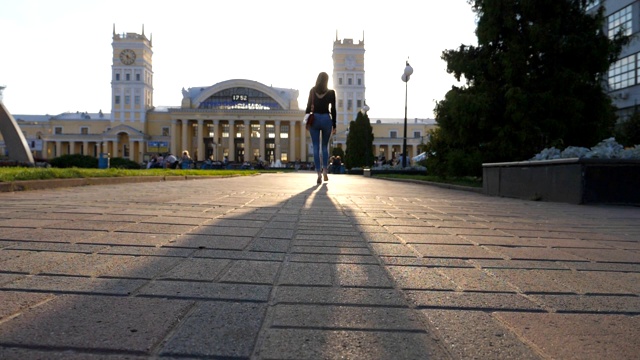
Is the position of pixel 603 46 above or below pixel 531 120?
above

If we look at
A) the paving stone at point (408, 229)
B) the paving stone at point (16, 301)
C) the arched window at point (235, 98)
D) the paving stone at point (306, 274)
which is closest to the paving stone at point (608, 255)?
the paving stone at point (408, 229)

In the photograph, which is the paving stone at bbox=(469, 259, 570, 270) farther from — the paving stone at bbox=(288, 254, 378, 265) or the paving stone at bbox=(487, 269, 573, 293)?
the paving stone at bbox=(288, 254, 378, 265)

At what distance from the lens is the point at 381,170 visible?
32.5 meters

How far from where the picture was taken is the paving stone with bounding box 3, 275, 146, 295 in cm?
221

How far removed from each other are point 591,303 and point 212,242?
2.42 m

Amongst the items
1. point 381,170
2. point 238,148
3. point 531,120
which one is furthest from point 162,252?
point 238,148

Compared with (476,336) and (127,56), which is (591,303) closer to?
(476,336)

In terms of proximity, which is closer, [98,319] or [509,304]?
[98,319]

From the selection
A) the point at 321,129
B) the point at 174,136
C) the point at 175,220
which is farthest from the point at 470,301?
the point at 174,136

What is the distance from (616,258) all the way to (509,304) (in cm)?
172

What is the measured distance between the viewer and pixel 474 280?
264 centimetres

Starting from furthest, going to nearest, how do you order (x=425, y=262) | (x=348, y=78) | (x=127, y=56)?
1. (x=348, y=78)
2. (x=127, y=56)
3. (x=425, y=262)

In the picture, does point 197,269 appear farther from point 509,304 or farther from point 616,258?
point 616,258

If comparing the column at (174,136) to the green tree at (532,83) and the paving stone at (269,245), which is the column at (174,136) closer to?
the green tree at (532,83)
